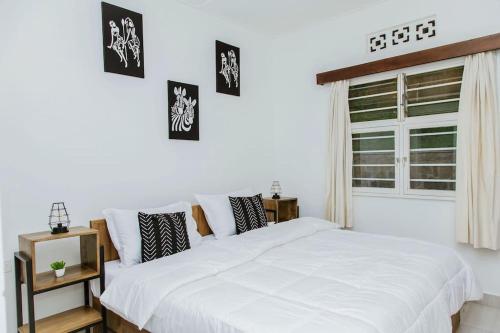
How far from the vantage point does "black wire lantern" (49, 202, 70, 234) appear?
2084 millimetres

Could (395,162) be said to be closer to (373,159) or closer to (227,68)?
(373,159)

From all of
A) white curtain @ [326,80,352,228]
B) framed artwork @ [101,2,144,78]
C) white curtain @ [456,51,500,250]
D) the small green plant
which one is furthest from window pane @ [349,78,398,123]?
the small green plant

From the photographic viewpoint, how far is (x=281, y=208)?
3.84 m

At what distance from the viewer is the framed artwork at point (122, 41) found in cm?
255

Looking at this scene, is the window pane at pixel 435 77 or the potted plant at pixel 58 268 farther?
the window pane at pixel 435 77

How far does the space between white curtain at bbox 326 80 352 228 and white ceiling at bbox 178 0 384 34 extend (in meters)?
0.77

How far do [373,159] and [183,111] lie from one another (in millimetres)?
2034

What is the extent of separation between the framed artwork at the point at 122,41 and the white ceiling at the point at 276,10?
685mm

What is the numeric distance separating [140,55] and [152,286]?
194cm

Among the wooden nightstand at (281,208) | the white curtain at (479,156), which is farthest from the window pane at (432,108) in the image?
the wooden nightstand at (281,208)

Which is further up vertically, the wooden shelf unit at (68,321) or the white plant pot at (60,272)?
the white plant pot at (60,272)

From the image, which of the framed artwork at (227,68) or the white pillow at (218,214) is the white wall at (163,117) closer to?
the framed artwork at (227,68)

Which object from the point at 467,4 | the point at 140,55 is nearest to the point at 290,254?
the point at 140,55

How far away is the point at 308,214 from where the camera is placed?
397cm
